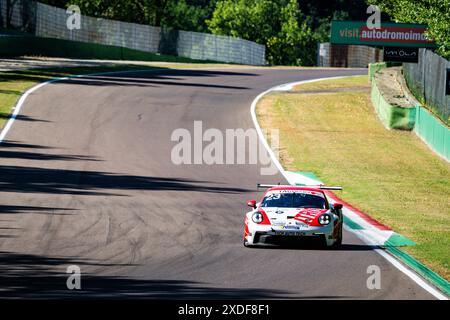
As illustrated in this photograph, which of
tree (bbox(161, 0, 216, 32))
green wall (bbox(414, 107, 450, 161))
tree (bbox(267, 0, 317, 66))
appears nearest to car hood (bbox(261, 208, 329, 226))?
green wall (bbox(414, 107, 450, 161))

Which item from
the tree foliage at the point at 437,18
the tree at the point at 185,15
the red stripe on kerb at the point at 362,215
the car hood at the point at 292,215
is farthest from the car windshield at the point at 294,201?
the tree at the point at 185,15

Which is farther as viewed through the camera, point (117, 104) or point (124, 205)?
point (117, 104)

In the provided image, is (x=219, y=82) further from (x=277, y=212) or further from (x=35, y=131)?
(x=277, y=212)

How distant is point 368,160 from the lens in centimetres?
3931

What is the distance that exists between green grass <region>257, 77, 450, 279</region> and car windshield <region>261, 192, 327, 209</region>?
7.09 feet

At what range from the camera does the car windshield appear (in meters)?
21.5

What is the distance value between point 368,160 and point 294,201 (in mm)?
18065

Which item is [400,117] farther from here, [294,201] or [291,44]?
[291,44]

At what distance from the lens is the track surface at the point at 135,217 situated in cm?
1667

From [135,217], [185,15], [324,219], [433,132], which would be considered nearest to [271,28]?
[185,15]

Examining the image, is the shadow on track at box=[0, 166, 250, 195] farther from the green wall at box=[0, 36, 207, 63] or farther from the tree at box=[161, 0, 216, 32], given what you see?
the tree at box=[161, 0, 216, 32]
